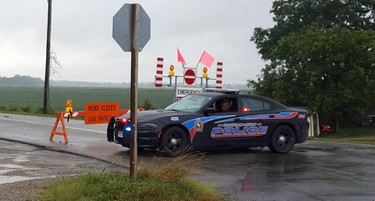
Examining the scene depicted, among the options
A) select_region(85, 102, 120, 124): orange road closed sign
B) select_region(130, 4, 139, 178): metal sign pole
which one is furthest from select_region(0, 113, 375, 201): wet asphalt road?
select_region(130, 4, 139, 178): metal sign pole

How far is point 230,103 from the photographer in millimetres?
12492

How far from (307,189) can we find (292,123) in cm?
474

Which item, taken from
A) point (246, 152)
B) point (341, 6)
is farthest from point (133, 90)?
point (341, 6)

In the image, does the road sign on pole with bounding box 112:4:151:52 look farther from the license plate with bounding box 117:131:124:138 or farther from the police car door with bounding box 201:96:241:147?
the police car door with bounding box 201:96:241:147

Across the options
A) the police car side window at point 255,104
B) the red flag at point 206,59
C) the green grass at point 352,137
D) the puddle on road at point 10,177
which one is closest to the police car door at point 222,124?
the police car side window at point 255,104

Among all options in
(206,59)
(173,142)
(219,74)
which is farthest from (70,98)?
(173,142)

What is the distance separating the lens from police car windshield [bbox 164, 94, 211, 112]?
12.3 meters

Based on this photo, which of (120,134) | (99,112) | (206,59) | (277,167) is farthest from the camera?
(206,59)

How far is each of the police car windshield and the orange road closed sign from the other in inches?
145

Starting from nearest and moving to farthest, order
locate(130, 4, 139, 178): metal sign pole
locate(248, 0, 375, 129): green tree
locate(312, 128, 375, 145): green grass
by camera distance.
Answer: locate(130, 4, 139, 178): metal sign pole < locate(312, 128, 375, 145): green grass < locate(248, 0, 375, 129): green tree

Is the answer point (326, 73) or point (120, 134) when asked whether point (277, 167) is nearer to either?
point (120, 134)

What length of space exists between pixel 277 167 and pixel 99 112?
284 inches

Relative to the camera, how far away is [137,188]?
6.61 m

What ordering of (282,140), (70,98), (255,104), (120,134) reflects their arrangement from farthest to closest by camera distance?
(70,98) < (282,140) < (255,104) < (120,134)
